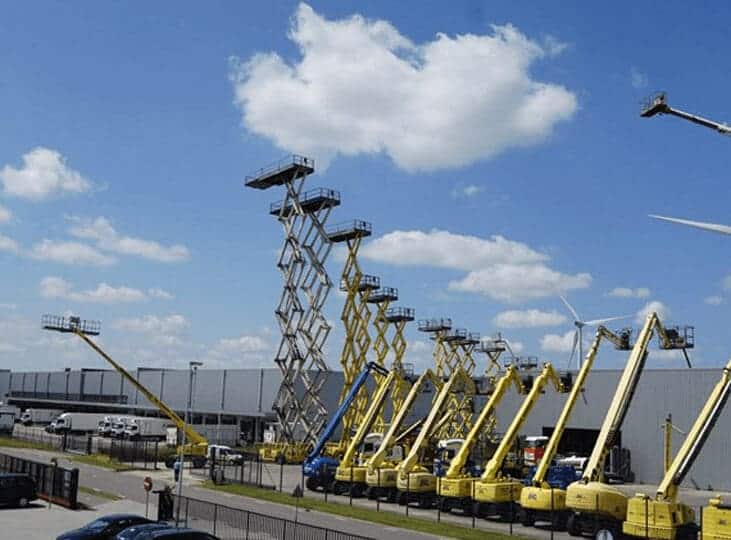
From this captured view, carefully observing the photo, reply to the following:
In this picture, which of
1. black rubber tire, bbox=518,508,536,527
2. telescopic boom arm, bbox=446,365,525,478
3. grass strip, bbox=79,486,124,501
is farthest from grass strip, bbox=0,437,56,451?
black rubber tire, bbox=518,508,536,527

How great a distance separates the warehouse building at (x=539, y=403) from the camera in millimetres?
61062

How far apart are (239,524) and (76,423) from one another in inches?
2854

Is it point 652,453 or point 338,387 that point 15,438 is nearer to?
point 338,387

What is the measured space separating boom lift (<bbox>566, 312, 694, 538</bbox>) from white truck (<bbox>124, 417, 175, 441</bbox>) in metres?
61.7

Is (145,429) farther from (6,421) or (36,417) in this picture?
(36,417)

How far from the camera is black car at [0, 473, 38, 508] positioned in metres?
35.8

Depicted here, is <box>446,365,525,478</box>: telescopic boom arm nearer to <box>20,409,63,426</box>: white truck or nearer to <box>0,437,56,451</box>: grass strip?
<box>0,437,56,451</box>: grass strip

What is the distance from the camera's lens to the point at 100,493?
4350 cm

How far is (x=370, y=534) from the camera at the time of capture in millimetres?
32719

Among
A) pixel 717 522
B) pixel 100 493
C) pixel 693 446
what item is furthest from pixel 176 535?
pixel 100 493

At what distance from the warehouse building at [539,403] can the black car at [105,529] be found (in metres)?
46.4

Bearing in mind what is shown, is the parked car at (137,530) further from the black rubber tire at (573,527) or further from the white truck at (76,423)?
the white truck at (76,423)

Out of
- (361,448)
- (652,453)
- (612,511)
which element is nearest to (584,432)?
(652,453)

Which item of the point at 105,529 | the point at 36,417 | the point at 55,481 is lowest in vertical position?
the point at 36,417
